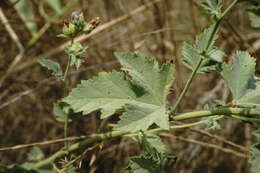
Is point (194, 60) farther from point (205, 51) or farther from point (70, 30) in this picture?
point (70, 30)

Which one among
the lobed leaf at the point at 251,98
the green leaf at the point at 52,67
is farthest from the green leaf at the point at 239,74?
the green leaf at the point at 52,67

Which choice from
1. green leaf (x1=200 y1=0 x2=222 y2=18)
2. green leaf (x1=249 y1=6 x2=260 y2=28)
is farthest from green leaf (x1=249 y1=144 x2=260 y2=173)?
green leaf (x1=249 y1=6 x2=260 y2=28)

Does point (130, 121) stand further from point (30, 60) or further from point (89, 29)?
point (30, 60)

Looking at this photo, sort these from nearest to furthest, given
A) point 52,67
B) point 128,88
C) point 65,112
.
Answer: point 128,88, point 52,67, point 65,112

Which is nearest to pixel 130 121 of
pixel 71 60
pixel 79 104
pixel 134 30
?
pixel 79 104

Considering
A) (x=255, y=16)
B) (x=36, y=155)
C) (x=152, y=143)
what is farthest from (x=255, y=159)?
(x=36, y=155)

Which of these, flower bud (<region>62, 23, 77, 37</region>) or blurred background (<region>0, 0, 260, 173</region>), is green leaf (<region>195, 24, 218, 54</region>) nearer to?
flower bud (<region>62, 23, 77, 37</region>)
